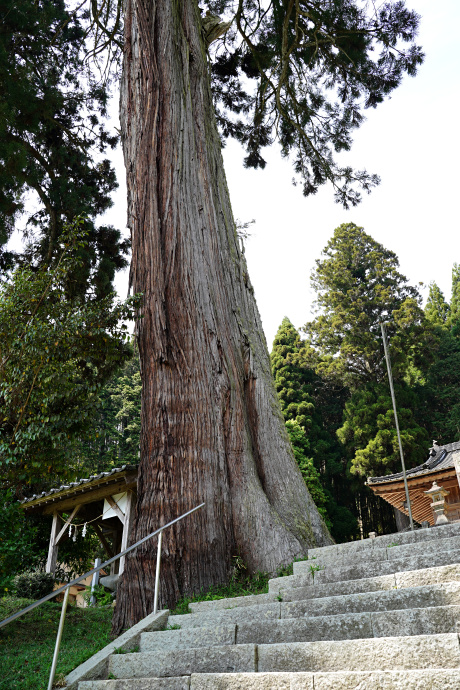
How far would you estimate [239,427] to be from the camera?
5152mm

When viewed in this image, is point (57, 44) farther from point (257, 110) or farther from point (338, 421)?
point (338, 421)

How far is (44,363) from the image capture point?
594cm

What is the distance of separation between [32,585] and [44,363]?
4.00 meters

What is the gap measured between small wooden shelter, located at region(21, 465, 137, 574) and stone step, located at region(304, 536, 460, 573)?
18.6 feet

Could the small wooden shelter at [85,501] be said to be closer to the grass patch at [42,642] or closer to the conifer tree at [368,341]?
the grass patch at [42,642]

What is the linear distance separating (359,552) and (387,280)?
68.9ft

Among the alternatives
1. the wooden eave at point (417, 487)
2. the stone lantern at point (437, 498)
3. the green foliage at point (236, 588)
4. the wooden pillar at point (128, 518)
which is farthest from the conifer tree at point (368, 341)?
the green foliage at point (236, 588)

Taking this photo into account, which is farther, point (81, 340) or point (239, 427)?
point (81, 340)

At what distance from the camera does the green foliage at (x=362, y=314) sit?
20797 mm

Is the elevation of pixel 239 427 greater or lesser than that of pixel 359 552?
greater

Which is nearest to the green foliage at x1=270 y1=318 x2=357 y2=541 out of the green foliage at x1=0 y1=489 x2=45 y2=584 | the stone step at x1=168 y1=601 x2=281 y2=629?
the green foliage at x1=0 y1=489 x2=45 y2=584

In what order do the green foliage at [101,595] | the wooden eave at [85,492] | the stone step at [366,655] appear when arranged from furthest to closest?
the wooden eave at [85,492], the green foliage at [101,595], the stone step at [366,655]

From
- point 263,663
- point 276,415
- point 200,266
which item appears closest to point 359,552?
point 263,663

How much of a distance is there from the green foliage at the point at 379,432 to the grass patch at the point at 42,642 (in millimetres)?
12415
